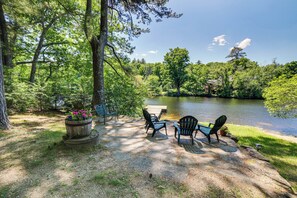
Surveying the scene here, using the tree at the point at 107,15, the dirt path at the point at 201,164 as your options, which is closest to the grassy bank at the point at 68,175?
the dirt path at the point at 201,164

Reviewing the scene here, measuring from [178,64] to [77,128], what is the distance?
31.9m

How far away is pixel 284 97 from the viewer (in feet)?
20.8

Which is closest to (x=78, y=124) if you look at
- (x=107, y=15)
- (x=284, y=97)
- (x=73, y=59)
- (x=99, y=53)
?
(x=99, y=53)

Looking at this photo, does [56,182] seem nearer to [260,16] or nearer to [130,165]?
[130,165]

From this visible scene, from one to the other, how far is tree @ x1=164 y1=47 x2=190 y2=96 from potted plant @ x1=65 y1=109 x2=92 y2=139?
96.8 ft

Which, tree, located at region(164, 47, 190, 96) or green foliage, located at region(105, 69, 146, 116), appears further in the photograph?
tree, located at region(164, 47, 190, 96)

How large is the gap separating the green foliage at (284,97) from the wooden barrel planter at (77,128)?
8.13 metres

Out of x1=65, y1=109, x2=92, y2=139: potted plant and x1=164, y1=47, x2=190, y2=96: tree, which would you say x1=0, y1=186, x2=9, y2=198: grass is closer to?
x1=65, y1=109, x2=92, y2=139: potted plant

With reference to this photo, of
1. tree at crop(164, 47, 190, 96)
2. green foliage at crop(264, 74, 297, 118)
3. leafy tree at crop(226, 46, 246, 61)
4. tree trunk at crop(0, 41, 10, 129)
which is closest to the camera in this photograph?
tree trunk at crop(0, 41, 10, 129)

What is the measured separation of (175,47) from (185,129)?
32565 mm

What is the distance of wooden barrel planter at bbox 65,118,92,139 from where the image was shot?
294 cm

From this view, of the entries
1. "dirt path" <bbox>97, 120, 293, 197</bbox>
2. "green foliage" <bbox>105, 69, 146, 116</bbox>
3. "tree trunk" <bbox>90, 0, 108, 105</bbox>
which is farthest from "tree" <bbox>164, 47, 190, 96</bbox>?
"dirt path" <bbox>97, 120, 293, 197</bbox>

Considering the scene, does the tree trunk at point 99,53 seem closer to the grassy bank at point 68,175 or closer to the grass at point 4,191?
the grassy bank at point 68,175

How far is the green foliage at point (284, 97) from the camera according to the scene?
6.14m
